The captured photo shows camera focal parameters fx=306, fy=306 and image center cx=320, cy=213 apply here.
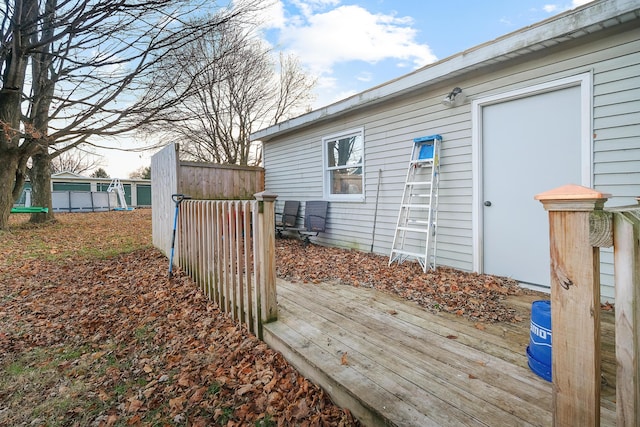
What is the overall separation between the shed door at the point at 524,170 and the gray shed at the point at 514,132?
0.01 meters

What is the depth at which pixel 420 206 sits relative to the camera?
14.0 ft

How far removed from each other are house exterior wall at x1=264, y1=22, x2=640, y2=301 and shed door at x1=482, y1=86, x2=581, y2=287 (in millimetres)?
160

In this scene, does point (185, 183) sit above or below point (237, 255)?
above

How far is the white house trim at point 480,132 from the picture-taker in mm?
3059

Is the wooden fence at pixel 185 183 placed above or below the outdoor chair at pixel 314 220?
above

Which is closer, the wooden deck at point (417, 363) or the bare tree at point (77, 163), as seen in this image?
the wooden deck at point (417, 363)

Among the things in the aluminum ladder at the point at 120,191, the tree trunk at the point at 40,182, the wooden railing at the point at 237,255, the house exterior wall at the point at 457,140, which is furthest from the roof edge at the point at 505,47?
the aluminum ladder at the point at 120,191

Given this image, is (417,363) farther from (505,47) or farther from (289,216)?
(289,216)

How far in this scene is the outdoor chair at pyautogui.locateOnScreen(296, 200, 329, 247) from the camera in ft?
20.5

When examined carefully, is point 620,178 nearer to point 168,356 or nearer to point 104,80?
point 168,356

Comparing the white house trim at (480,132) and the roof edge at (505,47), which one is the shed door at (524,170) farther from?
the roof edge at (505,47)

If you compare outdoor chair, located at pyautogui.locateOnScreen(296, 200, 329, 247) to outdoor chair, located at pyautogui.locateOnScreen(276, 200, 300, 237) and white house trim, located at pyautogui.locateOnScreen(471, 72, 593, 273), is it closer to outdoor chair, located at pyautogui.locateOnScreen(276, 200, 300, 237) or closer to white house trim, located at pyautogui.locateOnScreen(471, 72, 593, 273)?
outdoor chair, located at pyautogui.locateOnScreen(276, 200, 300, 237)

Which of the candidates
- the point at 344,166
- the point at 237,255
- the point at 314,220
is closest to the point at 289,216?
the point at 314,220

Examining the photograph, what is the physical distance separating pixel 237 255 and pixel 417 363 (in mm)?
1589
